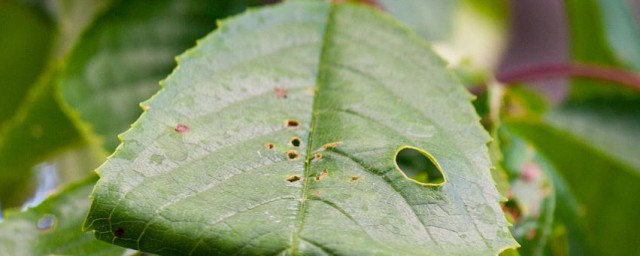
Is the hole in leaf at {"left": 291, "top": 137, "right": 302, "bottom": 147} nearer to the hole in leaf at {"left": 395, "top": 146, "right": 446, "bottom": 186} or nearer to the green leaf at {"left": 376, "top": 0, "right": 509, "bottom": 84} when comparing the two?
the hole in leaf at {"left": 395, "top": 146, "right": 446, "bottom": 186}

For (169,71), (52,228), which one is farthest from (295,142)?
(169,71)

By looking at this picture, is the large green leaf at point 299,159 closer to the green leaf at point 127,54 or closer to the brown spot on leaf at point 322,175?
the brown spot on leaf at point 322,175

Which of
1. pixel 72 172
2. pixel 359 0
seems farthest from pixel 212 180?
pixel 72 172

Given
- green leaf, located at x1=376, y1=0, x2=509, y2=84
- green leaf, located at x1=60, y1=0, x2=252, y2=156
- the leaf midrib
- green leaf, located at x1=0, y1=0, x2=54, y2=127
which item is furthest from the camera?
green leaf, located at x1=0, y1=0, x2=54, y2=127

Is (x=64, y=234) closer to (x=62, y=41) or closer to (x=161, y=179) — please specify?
(x=161, y=179)

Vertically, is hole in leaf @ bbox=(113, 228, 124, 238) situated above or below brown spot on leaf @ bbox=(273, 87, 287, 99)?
below

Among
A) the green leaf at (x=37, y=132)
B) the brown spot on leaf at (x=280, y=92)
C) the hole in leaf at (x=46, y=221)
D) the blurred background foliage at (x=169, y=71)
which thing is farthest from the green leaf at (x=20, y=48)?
the brown spot on leaf at (x=280, y=92)

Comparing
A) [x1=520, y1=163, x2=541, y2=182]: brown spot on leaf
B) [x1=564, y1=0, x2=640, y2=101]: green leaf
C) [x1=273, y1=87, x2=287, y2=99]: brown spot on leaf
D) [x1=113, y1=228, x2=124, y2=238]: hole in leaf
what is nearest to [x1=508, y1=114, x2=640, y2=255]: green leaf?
[x1=564, y1=0, x2=640, y2=101]: green leaf

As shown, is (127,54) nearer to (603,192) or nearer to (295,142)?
(295,142)
